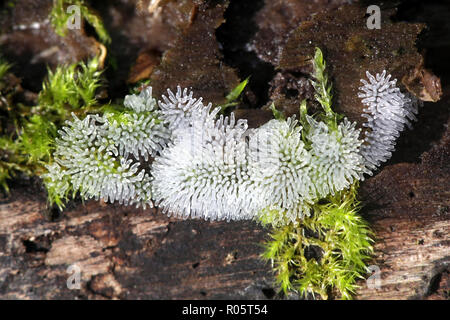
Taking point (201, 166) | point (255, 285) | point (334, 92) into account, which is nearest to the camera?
point (201, 166)

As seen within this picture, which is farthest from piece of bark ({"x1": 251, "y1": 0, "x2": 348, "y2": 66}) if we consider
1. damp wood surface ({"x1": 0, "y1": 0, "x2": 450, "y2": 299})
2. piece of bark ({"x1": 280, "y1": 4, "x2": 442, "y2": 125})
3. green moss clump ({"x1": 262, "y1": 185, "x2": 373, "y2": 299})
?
green moss clump ({"x1": 262, "y1": 185, "x2": 373, "y2": 299})

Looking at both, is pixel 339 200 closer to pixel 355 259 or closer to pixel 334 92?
pixel 355 259

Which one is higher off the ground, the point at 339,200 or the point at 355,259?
the point at 339,200

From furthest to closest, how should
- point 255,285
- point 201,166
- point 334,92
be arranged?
point 255,285, point 334,92, point 201,166

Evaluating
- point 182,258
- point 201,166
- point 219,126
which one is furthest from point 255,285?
point 219,126

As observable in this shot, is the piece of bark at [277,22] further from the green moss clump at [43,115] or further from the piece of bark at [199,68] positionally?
the green moss clump at [43,115]

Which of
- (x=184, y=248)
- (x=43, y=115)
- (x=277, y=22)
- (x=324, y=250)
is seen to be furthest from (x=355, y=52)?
(x=43, y=115)

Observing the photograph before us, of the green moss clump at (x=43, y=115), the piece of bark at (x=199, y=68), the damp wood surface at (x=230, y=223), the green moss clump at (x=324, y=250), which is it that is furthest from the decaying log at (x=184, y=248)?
the piece of bark at (x=199, y=68)

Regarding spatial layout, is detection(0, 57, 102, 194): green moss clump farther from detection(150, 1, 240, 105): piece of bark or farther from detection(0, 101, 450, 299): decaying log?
detection(150, 1, 240, 105): piece of bark

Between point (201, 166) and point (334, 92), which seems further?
point (334, 92)
